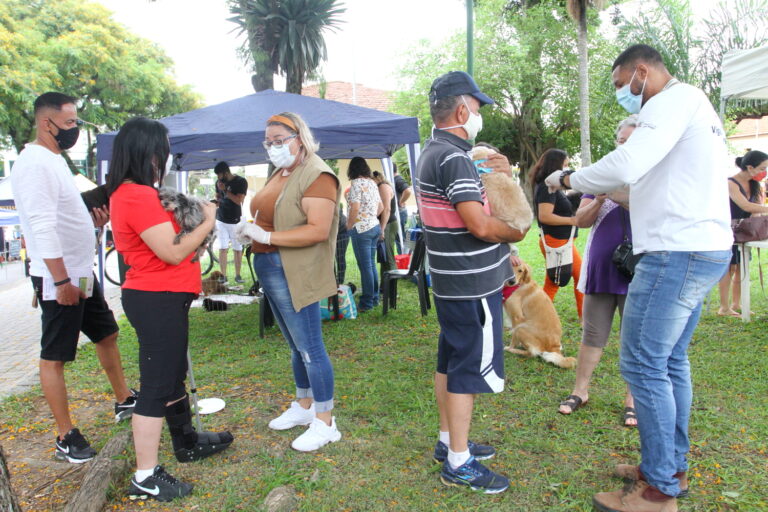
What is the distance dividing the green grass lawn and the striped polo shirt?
1.07 metres

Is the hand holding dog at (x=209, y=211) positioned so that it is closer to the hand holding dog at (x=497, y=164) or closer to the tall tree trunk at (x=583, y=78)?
the hand holding dog at (x=497, y=164)

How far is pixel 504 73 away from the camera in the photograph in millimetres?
22078

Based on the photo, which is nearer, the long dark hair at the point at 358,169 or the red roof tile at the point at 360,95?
the long dark hair at the point at 358,169

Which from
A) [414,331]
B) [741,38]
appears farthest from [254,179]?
[414,331]

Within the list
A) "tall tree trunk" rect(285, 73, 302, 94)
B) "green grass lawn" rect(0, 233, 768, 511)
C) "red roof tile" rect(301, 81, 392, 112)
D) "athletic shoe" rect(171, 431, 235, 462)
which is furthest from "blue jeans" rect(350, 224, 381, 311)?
"red roof tile" rect(301, 81, 392, 112)

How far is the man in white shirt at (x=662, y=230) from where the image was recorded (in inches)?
81.8

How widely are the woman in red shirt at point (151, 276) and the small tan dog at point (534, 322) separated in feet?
9.80

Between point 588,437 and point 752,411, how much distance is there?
123 centimetres

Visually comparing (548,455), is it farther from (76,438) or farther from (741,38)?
(741,38)

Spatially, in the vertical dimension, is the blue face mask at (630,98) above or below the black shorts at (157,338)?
above

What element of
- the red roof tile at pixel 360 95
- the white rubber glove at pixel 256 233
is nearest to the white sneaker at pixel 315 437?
the white rubber glove at pixel 256 233

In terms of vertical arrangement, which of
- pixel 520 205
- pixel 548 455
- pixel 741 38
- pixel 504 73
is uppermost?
pixel 504 73

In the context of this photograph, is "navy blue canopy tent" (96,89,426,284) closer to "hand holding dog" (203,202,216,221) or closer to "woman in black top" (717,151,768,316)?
"hand holding dog" (203,202,216,221)

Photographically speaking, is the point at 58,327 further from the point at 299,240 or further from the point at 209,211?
the point at 299,240
